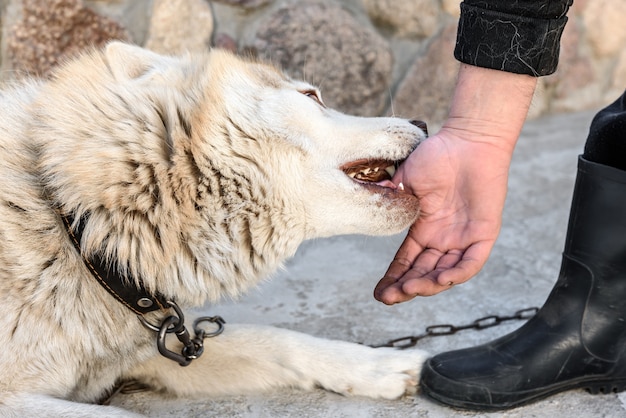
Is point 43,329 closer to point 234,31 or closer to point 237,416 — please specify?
point 237,416

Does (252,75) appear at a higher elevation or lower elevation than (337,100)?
higher

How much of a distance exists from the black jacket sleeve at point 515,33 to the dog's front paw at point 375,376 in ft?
3.03

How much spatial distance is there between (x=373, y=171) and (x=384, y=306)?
2.54 ft

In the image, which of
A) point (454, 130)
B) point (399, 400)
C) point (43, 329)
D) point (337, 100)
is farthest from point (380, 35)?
point (43, 329)

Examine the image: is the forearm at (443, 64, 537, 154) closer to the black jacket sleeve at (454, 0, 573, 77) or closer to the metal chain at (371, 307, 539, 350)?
the black jacket sleeve at (454, 0, 573, 77)

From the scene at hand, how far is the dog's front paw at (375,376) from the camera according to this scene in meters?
2.13

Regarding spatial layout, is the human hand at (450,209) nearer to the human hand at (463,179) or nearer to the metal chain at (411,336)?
the human hand at (463,179)

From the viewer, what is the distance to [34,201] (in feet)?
6.07

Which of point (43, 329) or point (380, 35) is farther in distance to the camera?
point (380, 35)

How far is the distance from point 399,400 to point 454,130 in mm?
821

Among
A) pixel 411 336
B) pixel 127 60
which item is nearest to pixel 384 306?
pixel 411 336

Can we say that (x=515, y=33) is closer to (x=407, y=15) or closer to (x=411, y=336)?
(x=411, y=336)

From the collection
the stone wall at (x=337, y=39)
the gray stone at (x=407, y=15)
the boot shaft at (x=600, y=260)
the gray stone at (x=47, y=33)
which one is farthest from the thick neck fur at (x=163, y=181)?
the gray stone at (x=407, y=15)

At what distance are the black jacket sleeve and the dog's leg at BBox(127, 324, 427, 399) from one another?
3.04 feet
